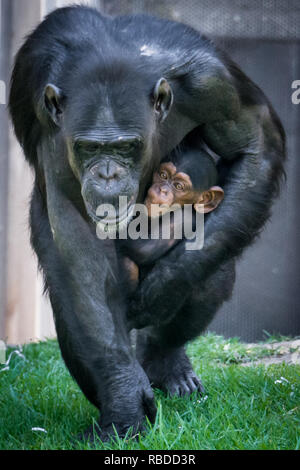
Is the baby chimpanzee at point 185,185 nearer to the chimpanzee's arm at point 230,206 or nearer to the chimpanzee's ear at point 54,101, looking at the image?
the chimpanzee's arm at point 230,206

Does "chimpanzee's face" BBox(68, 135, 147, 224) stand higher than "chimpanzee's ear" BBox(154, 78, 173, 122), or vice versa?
"chimpanzee's ear" BBox(154, 78, 173, 122)

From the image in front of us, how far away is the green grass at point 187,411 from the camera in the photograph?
292 cm

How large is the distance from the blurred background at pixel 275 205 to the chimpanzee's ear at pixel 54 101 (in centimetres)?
305

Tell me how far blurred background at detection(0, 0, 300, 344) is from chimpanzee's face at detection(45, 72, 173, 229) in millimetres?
3132

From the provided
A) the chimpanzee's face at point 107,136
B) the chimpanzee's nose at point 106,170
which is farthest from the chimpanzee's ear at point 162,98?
the chimpanzee's nose at point 106,170

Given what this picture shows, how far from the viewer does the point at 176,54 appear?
11.1 ft

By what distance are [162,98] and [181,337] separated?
1.35m

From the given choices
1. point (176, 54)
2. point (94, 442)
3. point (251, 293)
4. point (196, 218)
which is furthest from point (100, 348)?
point (251, 293)

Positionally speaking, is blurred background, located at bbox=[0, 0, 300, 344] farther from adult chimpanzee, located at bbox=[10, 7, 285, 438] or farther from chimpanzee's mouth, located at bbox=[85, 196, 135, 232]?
chimpanzee's mouth, located at bbox=[85, 196, 135, 232]

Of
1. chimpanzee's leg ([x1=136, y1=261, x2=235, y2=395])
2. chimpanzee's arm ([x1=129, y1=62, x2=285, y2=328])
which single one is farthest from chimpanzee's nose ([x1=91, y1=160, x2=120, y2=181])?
chimpanzee's leg ([x1=136, y1=261, x2=235, y2=395])

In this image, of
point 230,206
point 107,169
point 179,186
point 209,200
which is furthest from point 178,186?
point 107,169

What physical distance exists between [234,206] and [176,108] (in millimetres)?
541

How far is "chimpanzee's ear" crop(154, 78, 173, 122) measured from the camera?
10.5ft

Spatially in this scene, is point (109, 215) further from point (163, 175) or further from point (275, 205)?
point (275, 205)
